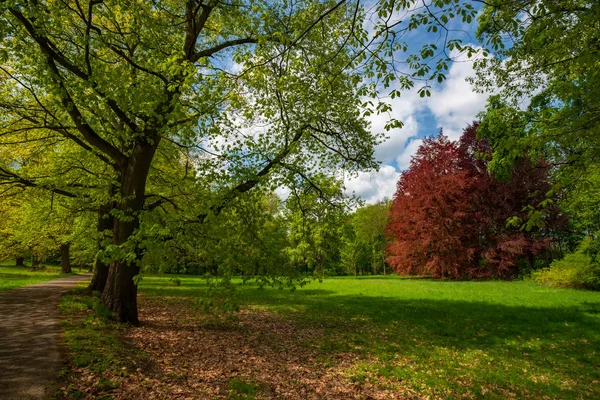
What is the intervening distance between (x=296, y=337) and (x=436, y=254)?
898 inches

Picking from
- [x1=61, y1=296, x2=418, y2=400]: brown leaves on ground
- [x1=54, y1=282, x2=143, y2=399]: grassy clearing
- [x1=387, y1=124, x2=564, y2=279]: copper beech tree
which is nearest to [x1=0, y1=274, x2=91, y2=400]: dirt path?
[x1=54, y1=282, x2=143, y2=399]: grassy clearing

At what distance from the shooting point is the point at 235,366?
7031mm

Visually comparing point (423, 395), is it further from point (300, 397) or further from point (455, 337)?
point (455, 337)

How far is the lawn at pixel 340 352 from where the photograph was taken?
5.96 meters

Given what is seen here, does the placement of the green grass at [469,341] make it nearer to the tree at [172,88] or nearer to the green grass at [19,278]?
the tree at [172,88]

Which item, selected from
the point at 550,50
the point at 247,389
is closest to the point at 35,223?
the point at 247,389

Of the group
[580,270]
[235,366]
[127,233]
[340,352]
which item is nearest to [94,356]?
[235,366]

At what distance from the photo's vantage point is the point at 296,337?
9.66 metres

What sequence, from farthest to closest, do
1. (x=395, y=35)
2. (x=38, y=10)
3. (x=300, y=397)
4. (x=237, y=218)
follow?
(x=237, y=218)
(x=38, y=10)
(x=300, y=397)
(x=395, y=35)

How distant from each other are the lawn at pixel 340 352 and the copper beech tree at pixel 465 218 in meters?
14.6

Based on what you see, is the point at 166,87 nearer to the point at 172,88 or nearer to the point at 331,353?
the point at 172,88

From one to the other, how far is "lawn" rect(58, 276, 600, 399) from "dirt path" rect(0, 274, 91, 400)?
14.1 inches

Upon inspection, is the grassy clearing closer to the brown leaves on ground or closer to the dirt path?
the brown leaves on ground

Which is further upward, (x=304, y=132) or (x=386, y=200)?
(x=386, y=200)
